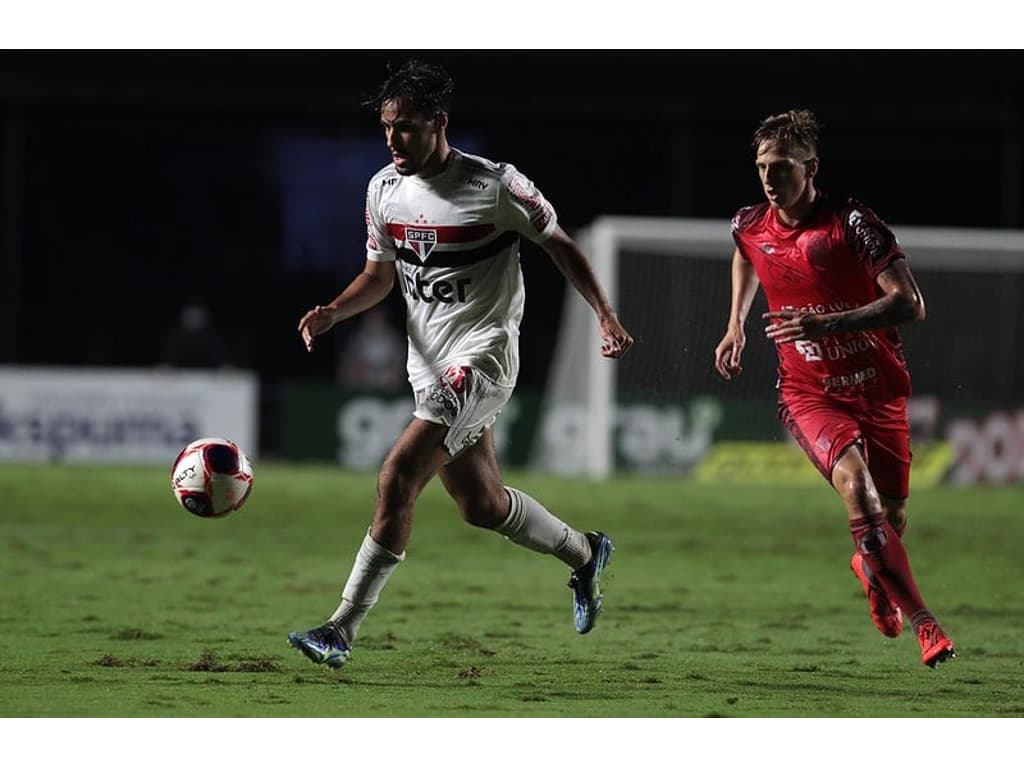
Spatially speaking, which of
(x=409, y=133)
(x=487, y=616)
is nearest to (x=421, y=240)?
(x=409, y=133)

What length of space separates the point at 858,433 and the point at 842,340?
15.8 inches

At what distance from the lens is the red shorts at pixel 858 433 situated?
286 inches

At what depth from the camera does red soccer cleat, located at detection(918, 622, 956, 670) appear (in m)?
6.69

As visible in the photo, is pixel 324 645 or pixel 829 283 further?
pixel 829 283

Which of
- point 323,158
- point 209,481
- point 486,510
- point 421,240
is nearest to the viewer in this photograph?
point 421,240

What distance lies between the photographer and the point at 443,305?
7.22m

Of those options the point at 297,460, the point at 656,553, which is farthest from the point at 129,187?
the point at 656,553

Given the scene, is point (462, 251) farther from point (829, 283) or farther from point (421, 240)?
point (829, 283)

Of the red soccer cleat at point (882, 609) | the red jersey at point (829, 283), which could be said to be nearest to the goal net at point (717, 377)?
the red soccer cleat at point (882, 609)

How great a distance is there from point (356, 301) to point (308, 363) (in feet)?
64.6

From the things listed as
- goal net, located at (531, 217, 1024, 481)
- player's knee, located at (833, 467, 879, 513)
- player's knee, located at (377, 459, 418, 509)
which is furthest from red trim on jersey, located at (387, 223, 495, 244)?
goal net, located at (531, 217, 1024, 481)

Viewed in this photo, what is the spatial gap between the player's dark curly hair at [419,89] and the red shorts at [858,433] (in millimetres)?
2010
